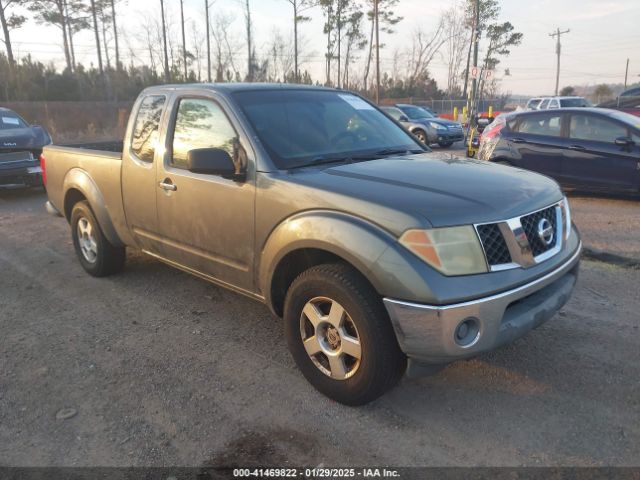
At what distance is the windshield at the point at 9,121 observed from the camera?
10.9 metres

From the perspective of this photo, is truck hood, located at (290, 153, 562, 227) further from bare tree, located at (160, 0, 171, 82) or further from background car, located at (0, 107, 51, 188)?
bare tree, located at (160, 0, 171, 82)

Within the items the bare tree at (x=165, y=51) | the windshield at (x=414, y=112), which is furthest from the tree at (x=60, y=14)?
the windshield at (x=414, y=112)

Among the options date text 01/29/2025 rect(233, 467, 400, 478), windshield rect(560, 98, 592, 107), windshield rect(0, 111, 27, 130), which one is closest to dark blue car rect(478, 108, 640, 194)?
date text 01/29/2025 rect(233, 467, 400, 478)

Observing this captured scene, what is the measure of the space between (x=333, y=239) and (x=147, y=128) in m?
2.34

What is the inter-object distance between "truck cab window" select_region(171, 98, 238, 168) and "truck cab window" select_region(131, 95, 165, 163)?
0.95 ft

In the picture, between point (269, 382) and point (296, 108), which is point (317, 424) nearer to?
point (269, 382)

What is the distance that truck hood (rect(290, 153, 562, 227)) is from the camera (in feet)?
8.58

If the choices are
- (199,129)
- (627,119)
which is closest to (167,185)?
(199,129)

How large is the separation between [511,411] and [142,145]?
3.43 m

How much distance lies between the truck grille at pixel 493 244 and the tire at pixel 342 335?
2.00 feet

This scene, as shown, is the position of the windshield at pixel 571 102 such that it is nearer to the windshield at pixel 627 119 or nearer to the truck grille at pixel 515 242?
the windshield at pixel 627 119

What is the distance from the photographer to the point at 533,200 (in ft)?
9.46

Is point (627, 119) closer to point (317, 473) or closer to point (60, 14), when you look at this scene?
point (317, 473)

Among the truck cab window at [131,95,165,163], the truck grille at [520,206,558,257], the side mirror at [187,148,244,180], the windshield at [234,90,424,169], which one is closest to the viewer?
the truck grille at [520,206,558,257]
